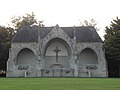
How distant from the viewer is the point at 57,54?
5962 cm

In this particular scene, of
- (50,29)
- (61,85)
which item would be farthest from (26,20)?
(61,85)

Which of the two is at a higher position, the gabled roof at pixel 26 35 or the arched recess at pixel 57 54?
the gabled roof at pixel 26 35

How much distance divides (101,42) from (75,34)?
4997 millimetres

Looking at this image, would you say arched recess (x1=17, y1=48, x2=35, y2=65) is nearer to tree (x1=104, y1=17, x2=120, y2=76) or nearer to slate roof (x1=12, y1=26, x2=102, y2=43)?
slate roof (x1=12, y1=26, x2=102, y2=43)

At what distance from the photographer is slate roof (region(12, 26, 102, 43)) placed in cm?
5834

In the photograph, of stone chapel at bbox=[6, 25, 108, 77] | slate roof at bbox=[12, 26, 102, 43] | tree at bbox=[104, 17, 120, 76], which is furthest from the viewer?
slate roof at bbox=[12, 26, 102, 43]

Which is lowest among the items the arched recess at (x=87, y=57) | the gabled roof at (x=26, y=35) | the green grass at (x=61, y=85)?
the green grass at (x=61, y=85)

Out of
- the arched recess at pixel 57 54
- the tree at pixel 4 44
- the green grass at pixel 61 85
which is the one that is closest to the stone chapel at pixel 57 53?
the arched recess at pixel 57 54

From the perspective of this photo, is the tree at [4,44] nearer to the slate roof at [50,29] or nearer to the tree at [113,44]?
the slate roof at [50,29]

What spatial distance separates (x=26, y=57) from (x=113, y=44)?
17.1 metres

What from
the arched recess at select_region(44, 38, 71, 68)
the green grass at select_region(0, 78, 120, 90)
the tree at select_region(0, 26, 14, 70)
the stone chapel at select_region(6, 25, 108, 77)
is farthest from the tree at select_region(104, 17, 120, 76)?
the green grass at select_region(0, 78, 120, 90)

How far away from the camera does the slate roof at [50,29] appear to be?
2297 inches

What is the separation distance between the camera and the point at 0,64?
196 ft

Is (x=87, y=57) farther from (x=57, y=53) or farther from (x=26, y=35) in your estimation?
(x=26, y=35)
